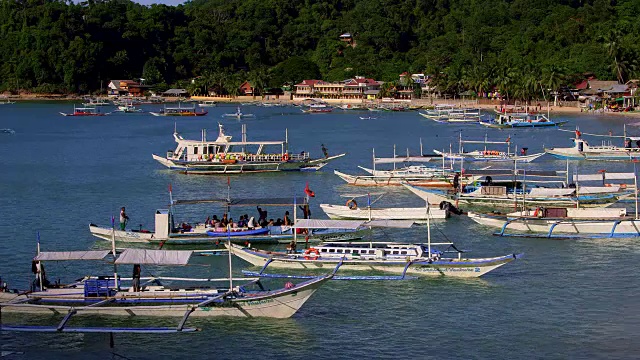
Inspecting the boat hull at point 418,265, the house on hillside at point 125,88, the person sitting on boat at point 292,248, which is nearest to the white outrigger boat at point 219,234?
the person sitting on boat at point 292,248

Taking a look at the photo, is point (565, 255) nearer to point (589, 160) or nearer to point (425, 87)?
point (589, 160)

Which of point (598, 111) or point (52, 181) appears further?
point (598, 111)

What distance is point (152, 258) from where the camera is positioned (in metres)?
28.3

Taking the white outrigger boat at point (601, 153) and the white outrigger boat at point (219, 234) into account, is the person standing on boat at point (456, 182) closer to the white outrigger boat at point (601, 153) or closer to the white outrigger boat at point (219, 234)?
the white outrigger boat at point (219, 234)

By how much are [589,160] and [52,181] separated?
38167 millimetres

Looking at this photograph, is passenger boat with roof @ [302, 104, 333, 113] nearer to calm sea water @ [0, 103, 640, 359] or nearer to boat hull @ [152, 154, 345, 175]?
calm sea water @ [0, 103, 640, 359]

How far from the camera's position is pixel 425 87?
528 feet

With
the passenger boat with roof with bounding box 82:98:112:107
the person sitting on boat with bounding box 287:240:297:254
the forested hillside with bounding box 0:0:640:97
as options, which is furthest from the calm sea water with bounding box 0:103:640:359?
the passenger boat with roof with bounding box 82:98:112:107

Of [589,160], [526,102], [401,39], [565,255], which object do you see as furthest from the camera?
[401,39]

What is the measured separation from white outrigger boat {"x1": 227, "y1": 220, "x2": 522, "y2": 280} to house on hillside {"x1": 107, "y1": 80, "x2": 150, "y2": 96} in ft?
536

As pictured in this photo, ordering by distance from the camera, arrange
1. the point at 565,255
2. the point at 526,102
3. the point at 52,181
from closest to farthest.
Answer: the point at 565,255 < the point at 52,181 < the point at 526,102

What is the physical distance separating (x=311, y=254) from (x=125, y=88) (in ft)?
539

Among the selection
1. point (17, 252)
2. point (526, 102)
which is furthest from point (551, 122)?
point (17, 252)

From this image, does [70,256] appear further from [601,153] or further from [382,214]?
[601,153]
